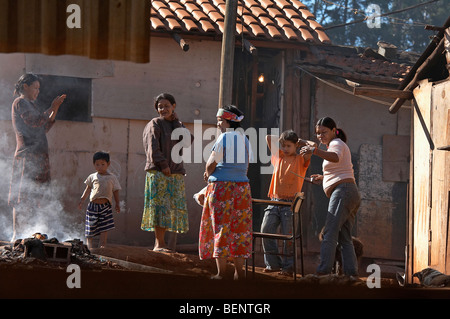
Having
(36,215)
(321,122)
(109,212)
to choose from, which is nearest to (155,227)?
(109,212)

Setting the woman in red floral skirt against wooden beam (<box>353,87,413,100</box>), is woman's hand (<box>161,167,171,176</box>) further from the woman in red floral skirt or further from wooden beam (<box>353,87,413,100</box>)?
wooden beam (<box>353,87,413,100</box>)

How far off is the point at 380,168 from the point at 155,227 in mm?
6072

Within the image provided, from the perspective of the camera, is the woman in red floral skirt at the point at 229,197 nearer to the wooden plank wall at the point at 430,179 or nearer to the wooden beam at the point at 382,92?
the wooden beam at the point at 382,92

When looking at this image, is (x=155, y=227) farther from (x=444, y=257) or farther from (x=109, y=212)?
(x=444, y=257)

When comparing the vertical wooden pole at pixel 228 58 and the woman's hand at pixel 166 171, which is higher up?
the vertical wooden pole at pixel 228 58

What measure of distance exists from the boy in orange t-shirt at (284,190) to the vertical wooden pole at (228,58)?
184 centimetres

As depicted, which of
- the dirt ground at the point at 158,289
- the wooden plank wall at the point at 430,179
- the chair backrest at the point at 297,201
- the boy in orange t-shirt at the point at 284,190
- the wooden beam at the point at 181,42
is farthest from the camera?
the wooden beam at the point at 181,42

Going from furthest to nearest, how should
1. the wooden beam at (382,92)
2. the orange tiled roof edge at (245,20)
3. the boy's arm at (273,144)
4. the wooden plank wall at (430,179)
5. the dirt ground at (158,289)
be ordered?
1. the orange tiled roof edge at (245,20)
2. the wooden beam at (382,92)
3. the wooden plank wall at (430,179)
4. the boy's arm at (273,144)
5. the dirt ground at (158,289)

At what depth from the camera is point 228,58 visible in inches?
413

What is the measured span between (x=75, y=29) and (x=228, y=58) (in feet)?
12.8

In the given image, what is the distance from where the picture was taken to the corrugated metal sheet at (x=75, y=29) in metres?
6.83

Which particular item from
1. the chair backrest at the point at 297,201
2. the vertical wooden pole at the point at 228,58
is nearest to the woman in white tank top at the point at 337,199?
the chair backrest at the point at 297,201

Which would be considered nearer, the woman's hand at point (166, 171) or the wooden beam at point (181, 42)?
the woman's hand at point (166, 171)
